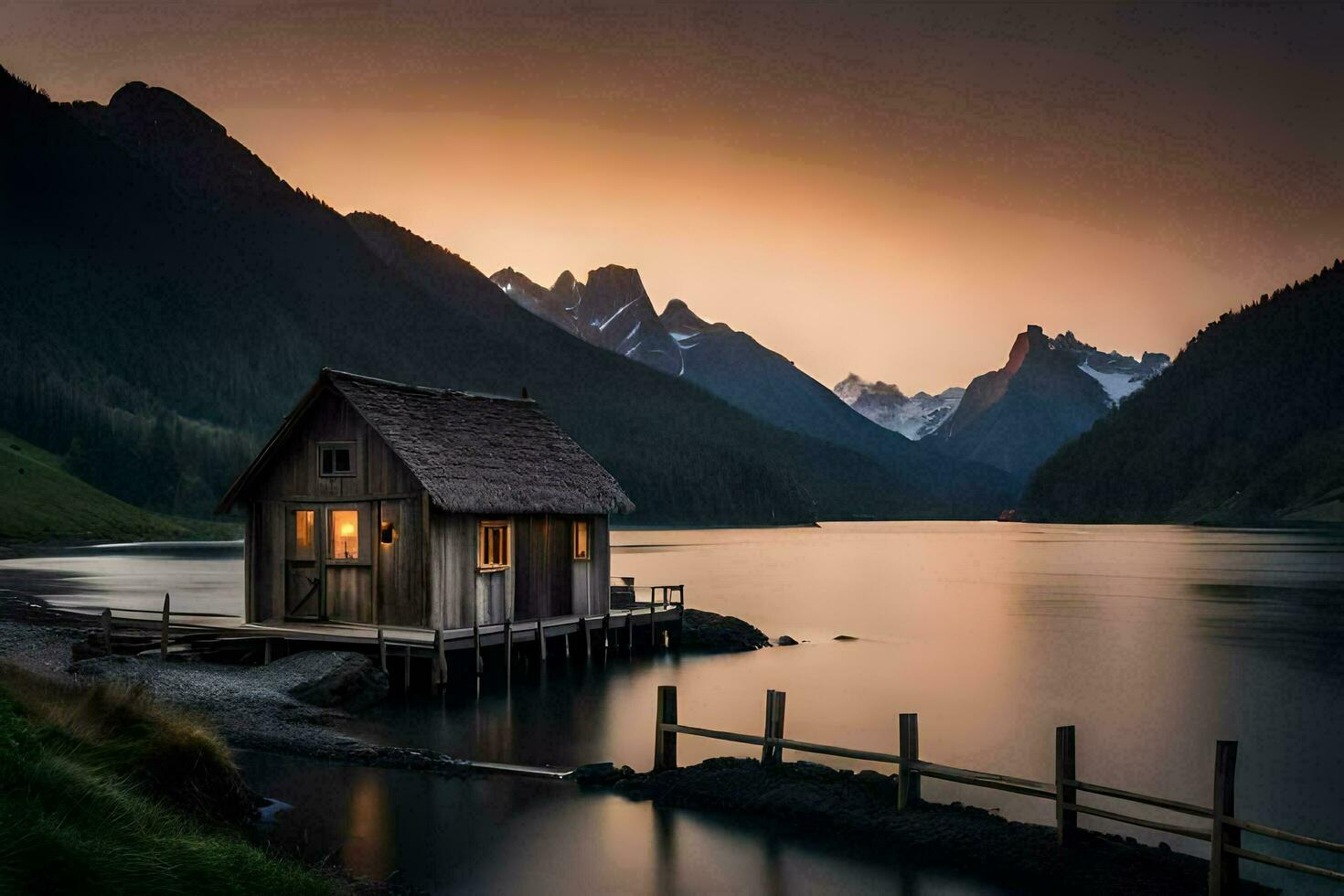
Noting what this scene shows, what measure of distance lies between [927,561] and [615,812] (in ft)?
362

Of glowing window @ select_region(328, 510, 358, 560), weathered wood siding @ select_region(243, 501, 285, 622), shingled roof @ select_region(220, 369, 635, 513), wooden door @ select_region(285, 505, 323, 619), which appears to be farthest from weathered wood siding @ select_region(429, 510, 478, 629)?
weathered wood siding @ select_region(243, 501, 285, 622)

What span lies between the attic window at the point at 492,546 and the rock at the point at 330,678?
4386 millimetres

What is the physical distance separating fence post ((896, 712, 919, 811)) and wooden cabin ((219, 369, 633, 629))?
50.9 ft

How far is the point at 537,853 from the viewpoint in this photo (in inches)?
667

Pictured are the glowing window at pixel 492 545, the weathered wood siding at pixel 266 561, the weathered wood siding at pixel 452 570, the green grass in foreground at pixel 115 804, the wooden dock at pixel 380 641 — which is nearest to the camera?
the green grass in foreground at pixel 115 804

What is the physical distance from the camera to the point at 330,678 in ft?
90.0

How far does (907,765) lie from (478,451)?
19.0 meters

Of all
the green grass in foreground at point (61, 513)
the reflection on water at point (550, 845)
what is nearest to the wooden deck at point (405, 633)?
the reflection on water at point (550, 845)

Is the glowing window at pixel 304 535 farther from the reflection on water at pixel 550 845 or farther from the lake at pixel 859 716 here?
the reflection on water at pixel 550 845

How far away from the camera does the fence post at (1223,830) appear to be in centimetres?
1361

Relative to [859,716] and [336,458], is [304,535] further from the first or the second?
[859,716]

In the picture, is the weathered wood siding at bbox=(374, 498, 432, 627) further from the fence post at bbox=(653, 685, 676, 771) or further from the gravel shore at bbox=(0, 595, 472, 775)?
the fence post at bbox=(653, 685, 676, 771)

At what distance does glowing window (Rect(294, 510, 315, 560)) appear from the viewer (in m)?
32.0

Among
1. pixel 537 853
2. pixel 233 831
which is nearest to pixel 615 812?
pixel 537 853
